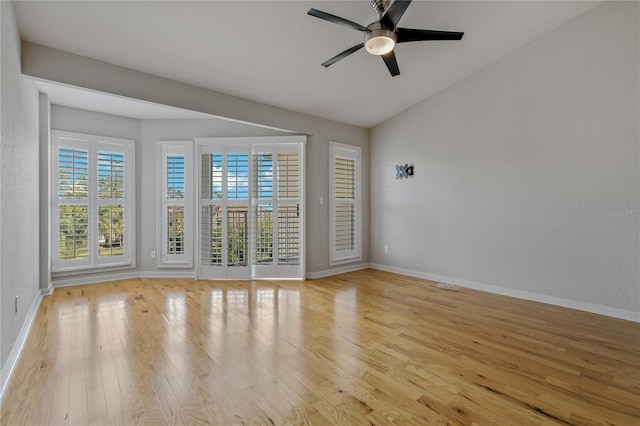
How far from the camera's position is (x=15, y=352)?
2242 millimetres

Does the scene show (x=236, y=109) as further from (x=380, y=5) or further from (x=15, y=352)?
(x=15, y=352)

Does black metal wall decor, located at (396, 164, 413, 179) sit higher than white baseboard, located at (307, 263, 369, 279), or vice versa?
black metal wall decor, located at (396, 164, 413, 179)

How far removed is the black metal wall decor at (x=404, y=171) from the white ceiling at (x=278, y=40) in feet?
4.09

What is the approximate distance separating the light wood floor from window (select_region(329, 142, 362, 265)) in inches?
67.0

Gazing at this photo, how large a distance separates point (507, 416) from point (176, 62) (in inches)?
159

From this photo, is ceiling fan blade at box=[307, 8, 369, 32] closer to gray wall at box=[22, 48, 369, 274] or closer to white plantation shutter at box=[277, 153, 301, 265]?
gray wall at box=[22, 48, 369, 274]

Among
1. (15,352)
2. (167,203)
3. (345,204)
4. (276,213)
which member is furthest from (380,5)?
(167,203)

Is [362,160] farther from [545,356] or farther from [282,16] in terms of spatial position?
[545,356]

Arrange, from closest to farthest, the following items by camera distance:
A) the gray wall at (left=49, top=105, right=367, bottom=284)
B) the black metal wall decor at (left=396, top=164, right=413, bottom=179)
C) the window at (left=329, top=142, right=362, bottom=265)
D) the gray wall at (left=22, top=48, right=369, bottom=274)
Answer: the gray wall at (left=22, top=48, right=369, bottom=274) → the gray wall at (left=49, top=105, right=367, bottom=284) → the black metal wall decor at (left=396, top=164, right=413, bottom=179) → the window at (left=329, top=142, right=362, bottom=265)

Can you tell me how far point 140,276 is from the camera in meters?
4.91

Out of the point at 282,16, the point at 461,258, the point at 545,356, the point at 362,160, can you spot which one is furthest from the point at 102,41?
the point at 461,258

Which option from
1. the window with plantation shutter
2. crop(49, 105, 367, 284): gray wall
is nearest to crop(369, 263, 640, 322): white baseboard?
crop(49, 105, 367, 284): gray wall

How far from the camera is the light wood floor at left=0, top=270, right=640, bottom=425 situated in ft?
5.52

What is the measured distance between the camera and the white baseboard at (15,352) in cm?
188
